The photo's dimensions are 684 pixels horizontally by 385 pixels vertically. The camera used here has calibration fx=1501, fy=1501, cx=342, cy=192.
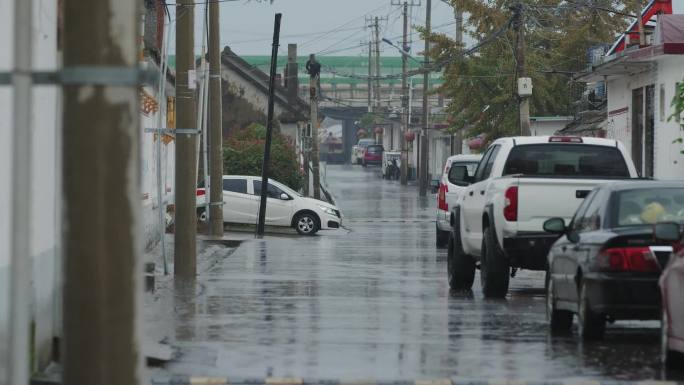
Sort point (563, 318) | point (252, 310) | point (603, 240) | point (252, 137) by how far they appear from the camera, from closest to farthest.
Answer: point (603, 240)
point (563, 318)
point (252, 310)
point (252, 137)

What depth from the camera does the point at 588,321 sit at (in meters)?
12.8

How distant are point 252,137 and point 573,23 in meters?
16.7

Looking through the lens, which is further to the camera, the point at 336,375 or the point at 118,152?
the point at 336,375

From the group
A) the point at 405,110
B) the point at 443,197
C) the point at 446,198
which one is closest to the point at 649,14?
the point at 443,197

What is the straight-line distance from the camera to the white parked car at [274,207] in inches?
1617

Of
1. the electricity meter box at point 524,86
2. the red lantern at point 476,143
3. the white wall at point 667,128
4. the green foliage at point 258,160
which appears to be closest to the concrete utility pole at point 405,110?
the red lantern at point 476,143

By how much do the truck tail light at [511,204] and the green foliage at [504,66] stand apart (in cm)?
3777

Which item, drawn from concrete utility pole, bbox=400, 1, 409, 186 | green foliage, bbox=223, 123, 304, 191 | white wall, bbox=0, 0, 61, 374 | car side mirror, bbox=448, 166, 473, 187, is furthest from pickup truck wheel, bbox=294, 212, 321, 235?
concrete utility pole, bbox=400, 1, 409, 186

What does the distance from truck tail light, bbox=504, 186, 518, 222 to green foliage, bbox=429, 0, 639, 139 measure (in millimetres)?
37771

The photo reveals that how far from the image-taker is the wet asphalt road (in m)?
11.3

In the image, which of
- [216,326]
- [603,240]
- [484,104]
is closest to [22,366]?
[603,240]

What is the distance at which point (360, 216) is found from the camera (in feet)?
174

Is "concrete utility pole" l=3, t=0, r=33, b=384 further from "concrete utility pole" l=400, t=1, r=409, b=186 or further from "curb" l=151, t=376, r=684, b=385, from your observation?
"concrete utility pole" l=400, t=1, r=409, b=186

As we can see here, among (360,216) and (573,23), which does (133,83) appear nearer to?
(360,216)
